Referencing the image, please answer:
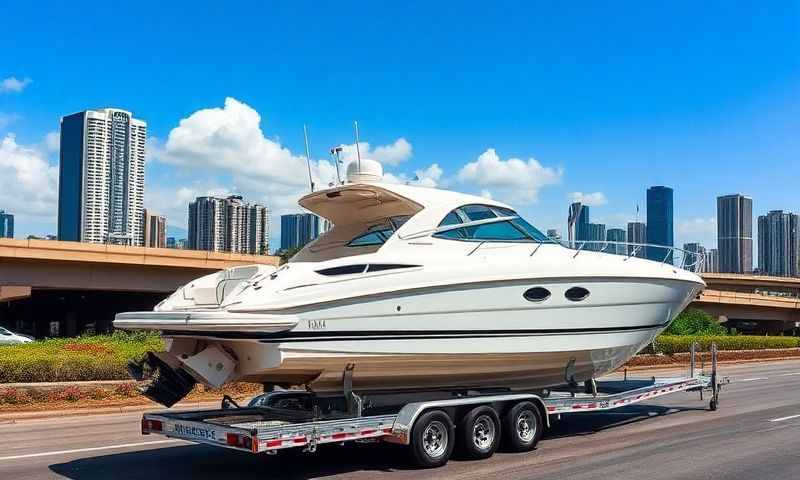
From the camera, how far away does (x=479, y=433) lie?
9938 millimetres

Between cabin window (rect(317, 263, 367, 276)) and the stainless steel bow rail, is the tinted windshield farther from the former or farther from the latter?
the stainless steel bow rail

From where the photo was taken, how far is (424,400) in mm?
10367

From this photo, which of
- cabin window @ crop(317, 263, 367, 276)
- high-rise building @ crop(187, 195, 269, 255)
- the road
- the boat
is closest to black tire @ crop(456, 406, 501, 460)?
the road

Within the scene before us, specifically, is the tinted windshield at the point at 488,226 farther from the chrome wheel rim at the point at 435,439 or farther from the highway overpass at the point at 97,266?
the highway overpass at the point at 97,266

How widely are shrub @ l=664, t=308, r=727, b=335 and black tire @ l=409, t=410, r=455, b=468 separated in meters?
30.7

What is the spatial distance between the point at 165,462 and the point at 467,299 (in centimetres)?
426

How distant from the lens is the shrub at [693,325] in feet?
128

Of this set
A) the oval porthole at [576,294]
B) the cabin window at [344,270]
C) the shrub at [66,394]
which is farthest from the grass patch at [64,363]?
the oval porthole at [576,294]

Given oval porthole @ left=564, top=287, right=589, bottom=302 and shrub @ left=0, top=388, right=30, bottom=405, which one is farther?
shrub @ left=0, top=388, right=30, bottom=405

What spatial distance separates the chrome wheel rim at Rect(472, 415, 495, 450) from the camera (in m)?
9.88

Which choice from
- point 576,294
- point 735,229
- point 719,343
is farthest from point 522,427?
point 735,229

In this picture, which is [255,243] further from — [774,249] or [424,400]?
[774,249]

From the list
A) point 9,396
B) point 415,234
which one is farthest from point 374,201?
point 9,396

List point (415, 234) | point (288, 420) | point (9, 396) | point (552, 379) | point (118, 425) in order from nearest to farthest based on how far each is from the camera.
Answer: point (288, 420) < point (415, 234) < point (552, 379) < point (118, 425) < point (9, 396)
